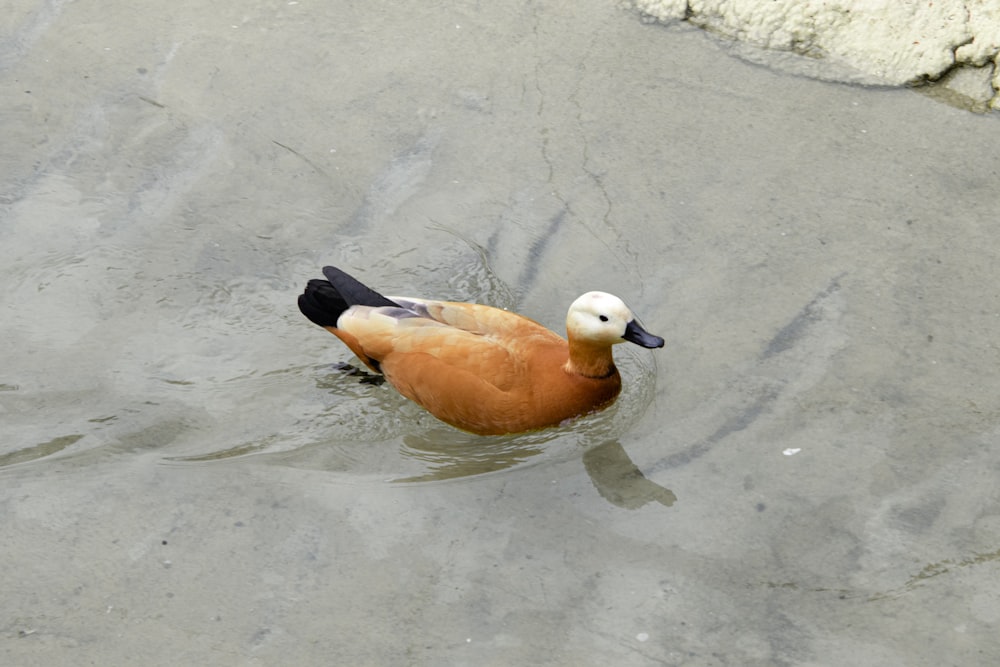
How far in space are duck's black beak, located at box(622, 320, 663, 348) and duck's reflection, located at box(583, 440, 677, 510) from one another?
1.43 ft

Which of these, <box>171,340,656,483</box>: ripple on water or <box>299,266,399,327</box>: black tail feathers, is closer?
<box>171,340,656,483</box>: ripple on water

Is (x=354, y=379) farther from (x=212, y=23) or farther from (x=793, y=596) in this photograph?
(x=212, y=23)

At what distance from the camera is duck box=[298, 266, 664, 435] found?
180 inches

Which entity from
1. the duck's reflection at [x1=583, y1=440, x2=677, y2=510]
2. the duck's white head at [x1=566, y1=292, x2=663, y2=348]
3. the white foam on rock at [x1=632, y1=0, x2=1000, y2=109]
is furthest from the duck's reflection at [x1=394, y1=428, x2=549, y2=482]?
the white foam on rock at [x1=632, y1=0, x2=1000, y2=109]

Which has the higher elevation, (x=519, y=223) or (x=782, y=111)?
(x=782, y=111)

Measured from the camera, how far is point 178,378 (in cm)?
489

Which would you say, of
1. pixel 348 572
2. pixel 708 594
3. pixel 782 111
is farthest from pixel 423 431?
pixel 782 111

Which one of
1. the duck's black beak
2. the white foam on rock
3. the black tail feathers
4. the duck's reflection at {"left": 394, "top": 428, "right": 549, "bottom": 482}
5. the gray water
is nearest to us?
the gray water

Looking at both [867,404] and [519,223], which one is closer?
[867,404]

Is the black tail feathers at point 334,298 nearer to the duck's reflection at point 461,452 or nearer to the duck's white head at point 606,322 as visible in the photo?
the duck's reflection at point 461,452

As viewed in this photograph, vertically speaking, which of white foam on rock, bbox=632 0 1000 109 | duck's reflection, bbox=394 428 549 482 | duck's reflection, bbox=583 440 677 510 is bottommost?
duck's reflection, bbox=394 428 549 482

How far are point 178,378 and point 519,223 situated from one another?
1721mm

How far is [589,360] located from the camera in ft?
15.2

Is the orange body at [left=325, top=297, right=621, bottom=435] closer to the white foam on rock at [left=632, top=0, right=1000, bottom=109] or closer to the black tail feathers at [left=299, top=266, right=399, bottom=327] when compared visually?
the black tail feathers at [left=299, top=266, right=399, bottom=327]
